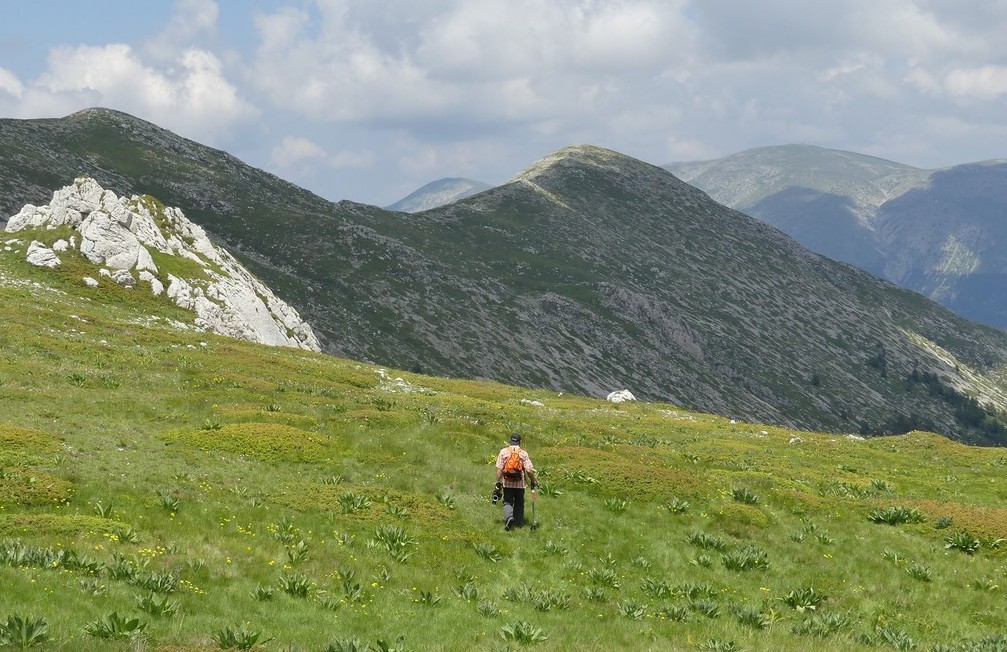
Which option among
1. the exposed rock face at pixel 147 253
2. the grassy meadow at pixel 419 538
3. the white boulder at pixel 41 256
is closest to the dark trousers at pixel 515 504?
the grassy meadow at pixel 419 538

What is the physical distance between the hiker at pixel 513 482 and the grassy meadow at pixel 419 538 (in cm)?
57

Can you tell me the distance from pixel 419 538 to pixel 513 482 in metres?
3.78

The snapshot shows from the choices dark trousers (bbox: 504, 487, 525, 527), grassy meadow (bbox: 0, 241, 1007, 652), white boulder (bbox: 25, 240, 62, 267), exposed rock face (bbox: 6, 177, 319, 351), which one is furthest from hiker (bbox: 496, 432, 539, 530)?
white boulder (bbox: 25, 240, 62, 267)

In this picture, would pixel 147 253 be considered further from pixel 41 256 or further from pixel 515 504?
pixel 515 504

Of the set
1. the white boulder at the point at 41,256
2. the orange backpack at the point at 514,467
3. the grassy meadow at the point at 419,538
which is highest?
the white boulder at the point at 41,256

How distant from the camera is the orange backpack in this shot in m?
23.0

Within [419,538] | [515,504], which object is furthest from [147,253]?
[419,538]

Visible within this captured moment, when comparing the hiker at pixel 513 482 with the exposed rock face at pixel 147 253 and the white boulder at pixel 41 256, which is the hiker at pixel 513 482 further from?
the white boulder at pixel 41 256

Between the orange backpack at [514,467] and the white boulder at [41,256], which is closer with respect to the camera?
the orange backpack at [514,467]

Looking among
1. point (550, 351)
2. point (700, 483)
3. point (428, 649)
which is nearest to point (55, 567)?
point (428, 649)

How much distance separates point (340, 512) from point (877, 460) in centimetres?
4045

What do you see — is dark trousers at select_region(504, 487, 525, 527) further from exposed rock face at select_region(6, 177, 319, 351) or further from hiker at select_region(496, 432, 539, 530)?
exposed rock face at select_region(6, 177, 319, 351)

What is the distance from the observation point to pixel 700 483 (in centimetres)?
2970

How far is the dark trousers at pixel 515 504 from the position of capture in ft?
76.5
